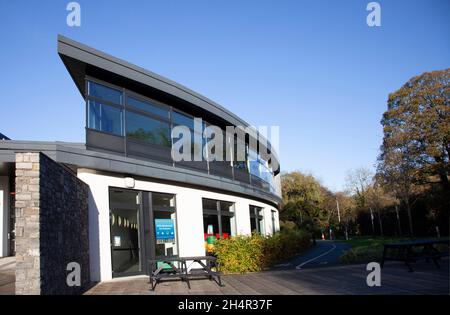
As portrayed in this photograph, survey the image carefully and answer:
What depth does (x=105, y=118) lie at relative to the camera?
11.4 m

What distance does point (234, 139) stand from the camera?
1895 cm

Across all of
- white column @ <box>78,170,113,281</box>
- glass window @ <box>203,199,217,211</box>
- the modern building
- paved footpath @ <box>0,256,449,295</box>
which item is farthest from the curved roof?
paved footpath @ <box>0,256,449,295</box>

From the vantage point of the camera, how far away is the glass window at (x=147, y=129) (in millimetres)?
12211

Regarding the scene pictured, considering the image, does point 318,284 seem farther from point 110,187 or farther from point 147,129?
point 147,129

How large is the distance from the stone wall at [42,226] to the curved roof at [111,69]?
3.98 meters

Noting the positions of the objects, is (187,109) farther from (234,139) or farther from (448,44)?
(448,44)

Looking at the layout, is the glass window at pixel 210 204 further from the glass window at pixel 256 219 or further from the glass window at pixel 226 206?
the glass window at pixel 256 219

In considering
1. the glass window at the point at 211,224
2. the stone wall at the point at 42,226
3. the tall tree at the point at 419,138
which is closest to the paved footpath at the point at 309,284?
the stone wall at the point at 42,226

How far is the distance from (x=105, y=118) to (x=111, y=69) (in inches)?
55.1

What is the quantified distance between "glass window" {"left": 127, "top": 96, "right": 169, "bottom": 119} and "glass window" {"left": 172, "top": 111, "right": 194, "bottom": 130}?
1.40ft

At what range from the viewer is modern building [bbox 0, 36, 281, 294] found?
20.8 ft
